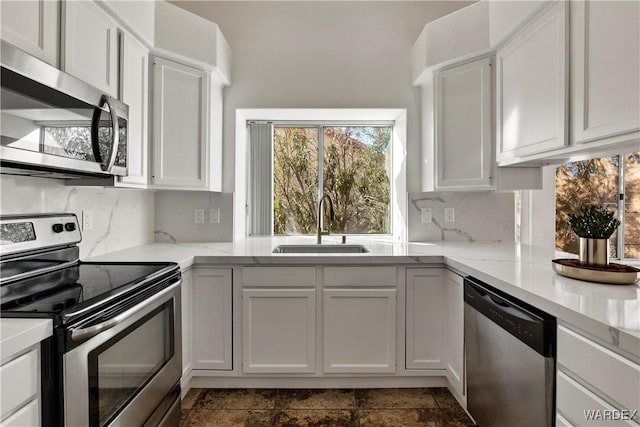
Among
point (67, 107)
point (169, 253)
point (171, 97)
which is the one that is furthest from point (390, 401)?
point (171, 97)

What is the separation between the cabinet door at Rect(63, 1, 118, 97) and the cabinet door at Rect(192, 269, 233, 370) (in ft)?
3.77

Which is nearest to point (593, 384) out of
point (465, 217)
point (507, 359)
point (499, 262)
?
point (507, 359)

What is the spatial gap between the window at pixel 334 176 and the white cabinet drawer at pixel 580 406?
2.07 meters

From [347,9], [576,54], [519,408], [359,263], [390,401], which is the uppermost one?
[347,9]

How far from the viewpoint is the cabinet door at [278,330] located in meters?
1.99

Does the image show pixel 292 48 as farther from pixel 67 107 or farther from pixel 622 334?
pixel 622 334

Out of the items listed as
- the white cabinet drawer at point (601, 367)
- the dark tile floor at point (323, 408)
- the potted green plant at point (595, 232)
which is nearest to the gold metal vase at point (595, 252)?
the potted green plant at point (595, 232)

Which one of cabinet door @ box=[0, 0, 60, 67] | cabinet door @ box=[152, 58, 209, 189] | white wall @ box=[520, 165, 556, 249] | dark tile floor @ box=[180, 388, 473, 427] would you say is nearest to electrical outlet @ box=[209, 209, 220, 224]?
cabinet door @ box=[152, 58, 209, 189]

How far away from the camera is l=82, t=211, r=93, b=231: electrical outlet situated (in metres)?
1.80

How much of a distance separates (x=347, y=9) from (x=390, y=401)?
2857 millimetres

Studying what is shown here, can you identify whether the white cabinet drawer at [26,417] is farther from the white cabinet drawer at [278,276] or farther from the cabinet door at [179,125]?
the cabinet door at [179,125]

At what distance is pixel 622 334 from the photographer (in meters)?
0.80

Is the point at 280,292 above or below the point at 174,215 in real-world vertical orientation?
below

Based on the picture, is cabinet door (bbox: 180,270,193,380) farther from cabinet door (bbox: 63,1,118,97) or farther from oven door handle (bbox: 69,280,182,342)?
cabinet door (bbox: 63,1,118,97)
